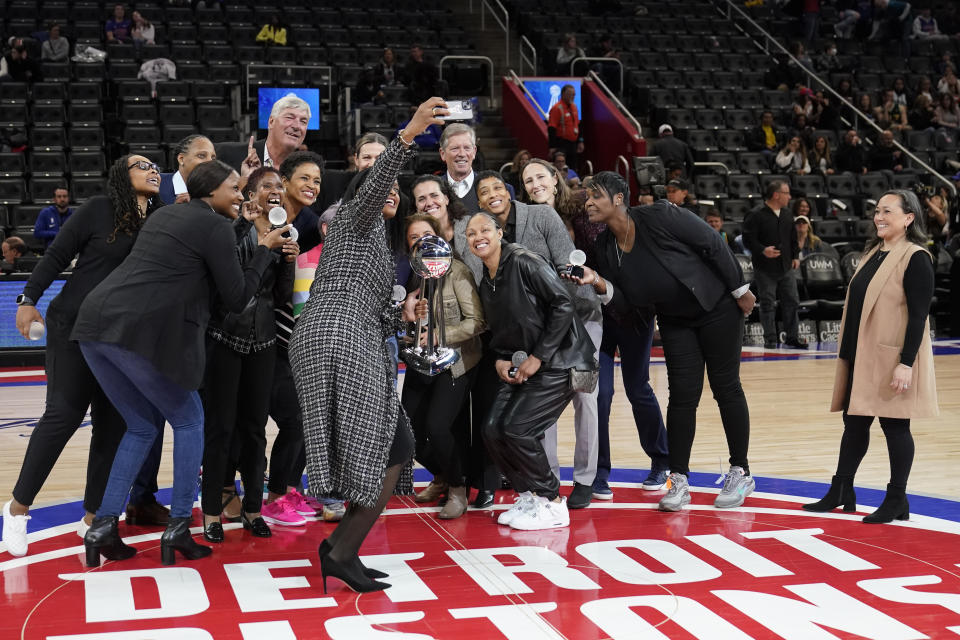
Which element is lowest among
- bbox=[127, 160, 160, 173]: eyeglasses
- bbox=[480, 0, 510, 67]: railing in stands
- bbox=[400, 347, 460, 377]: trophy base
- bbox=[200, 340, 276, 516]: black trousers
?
bbox=[200, 340, 276, 516]: black trousers

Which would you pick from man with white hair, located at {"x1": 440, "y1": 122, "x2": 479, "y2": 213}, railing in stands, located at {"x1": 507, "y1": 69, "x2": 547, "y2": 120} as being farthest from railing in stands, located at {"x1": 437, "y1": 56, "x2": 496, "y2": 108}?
man with white hair, located at {"x1": 440, "y1": 122, "x2": 479, "y2": 213}

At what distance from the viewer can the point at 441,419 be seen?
15.5 ft

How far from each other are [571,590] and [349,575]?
751 mm

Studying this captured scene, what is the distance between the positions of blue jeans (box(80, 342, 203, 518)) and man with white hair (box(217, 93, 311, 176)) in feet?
3.81

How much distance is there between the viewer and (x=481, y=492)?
5008 millimetres

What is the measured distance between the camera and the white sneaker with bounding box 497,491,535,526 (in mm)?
4621

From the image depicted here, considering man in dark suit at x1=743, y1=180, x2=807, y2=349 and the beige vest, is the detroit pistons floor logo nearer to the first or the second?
the beige vest

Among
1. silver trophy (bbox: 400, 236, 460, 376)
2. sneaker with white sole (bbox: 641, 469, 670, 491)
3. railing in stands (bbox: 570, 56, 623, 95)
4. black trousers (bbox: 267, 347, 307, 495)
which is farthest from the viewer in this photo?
railing in stands (bbox: 570, 56, 623, 95)

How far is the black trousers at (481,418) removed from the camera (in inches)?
192

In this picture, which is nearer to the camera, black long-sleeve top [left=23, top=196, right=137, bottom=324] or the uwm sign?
the uwm sign

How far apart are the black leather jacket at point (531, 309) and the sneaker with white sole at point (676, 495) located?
2.39 feet

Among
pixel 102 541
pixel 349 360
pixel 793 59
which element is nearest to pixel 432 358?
pixel 349 360

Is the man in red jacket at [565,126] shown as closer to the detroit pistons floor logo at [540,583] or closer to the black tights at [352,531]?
the detroit pistons floor logo at [540,583]

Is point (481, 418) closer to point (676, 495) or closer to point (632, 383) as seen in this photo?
point (632, 383)
